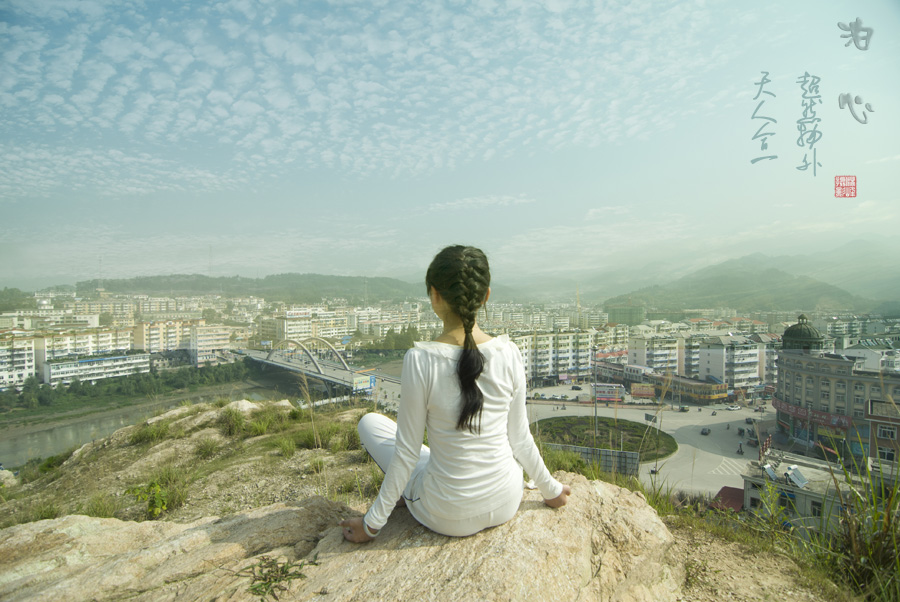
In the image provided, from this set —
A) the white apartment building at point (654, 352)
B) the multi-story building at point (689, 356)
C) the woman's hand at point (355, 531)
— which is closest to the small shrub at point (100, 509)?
the woman's hand at point (355, 531)

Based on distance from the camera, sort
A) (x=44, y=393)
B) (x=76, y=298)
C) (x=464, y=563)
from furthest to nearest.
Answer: (x=76, y=298), (x=44, y=393), (x=464, y=563)

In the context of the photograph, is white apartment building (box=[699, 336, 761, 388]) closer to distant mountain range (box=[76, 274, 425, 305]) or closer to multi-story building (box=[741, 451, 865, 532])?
multi-story building (box=[741, 451, 865, 532])

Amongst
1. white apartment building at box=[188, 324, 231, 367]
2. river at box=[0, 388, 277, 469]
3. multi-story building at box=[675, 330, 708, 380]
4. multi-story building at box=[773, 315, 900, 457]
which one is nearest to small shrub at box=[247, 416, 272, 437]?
river at box=[0, 388, 277, 469]

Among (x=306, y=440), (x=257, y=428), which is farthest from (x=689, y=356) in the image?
(x=257, y=428)

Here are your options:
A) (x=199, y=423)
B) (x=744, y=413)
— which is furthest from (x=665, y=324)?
(x=199, y=423)

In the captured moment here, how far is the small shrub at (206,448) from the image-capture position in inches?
160

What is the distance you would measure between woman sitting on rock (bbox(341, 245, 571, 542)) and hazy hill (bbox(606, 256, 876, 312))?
16.9 m

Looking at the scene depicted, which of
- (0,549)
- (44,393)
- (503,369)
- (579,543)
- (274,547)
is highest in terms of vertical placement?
(503,369)

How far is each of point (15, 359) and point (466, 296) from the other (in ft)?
47.9

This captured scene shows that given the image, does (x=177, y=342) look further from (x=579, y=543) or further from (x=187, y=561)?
(x=579, y=543)

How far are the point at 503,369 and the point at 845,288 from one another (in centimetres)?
1844

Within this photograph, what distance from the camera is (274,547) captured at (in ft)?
5.06

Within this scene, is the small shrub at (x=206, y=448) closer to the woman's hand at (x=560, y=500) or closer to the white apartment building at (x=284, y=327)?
the woman's hand at (x=560, y=500)

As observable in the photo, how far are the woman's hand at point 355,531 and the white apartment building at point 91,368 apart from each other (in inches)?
506
